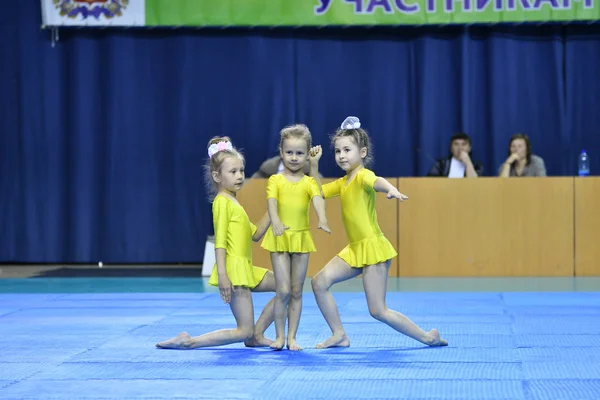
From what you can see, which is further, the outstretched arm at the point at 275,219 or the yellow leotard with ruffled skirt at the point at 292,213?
the yellow leotard with ruffled skirt at the point at 292,213

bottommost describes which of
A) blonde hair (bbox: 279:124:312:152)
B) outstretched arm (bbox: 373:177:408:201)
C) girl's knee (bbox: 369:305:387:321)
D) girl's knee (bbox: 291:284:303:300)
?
girl's knee (bbox: 369:305:387:321)

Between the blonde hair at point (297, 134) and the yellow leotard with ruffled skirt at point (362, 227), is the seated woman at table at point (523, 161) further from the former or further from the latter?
the blonde hair at point (297, 134)

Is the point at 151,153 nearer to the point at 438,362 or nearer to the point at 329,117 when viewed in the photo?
the point at 329,117

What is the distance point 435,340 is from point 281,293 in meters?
0.87

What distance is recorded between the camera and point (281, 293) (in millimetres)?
5160

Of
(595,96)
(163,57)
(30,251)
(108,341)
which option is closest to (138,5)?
(163,57)

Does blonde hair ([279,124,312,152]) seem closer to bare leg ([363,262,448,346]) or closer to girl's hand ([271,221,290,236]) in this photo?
girl's hand ([271,221,290,236])

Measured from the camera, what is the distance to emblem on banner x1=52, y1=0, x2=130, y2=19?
36.8 ft

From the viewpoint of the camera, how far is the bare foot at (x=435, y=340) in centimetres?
521

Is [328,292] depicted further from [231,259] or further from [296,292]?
[231,259]

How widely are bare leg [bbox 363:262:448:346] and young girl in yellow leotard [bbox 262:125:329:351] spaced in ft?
1.18

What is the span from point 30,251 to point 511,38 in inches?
247

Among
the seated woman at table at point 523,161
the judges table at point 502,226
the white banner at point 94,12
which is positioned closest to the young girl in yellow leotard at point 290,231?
the judges table at point 502,226

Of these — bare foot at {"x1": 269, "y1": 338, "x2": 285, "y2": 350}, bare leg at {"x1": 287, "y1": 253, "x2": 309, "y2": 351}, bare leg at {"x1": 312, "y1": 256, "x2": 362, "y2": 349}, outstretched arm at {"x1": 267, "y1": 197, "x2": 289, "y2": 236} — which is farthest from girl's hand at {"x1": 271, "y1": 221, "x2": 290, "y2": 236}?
bare foot at {"x1": 269, "y1": 338, "x2": 285, "y2": 350}
